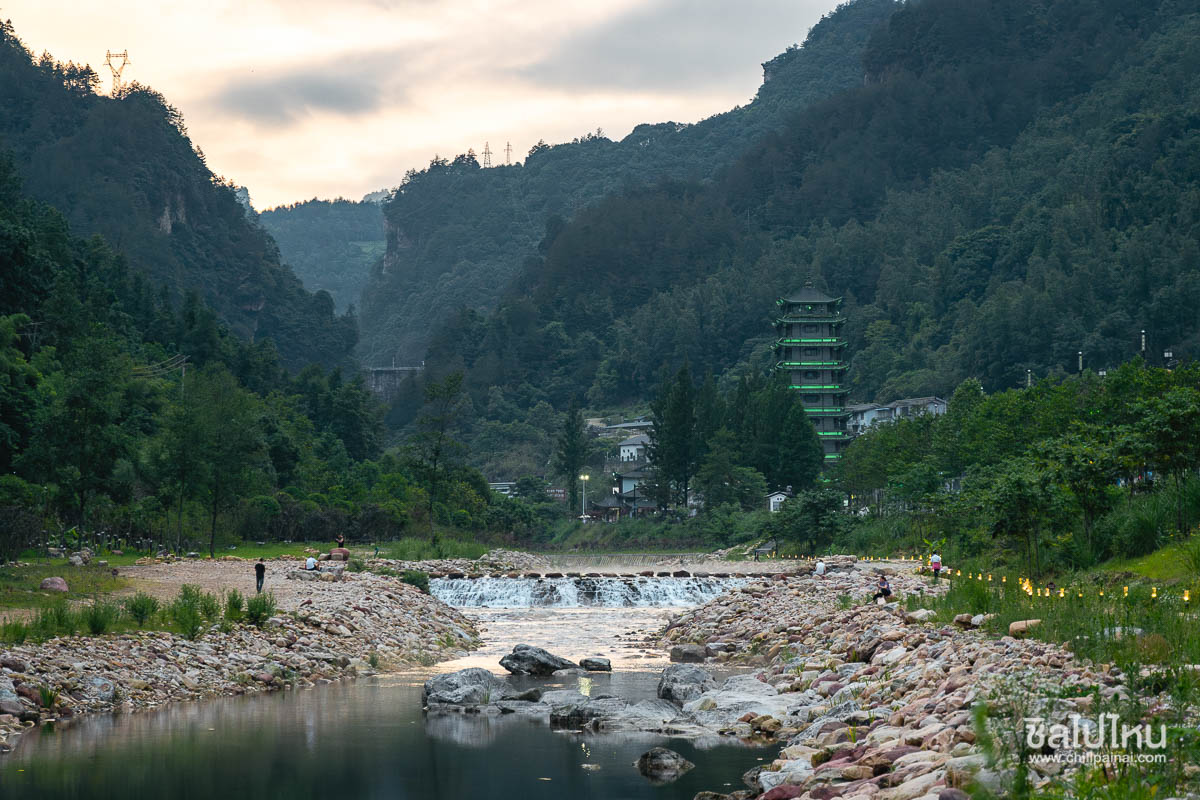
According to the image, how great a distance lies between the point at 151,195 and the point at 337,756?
6237 inches

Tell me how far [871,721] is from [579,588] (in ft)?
96.0

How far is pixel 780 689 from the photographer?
19.4 m

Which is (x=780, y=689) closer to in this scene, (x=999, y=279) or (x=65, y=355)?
(x=65, y=355)

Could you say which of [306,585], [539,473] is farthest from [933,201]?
[306,585]

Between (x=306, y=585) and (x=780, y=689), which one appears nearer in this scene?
(x=780, y=689)

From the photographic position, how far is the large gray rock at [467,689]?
19.3 meters

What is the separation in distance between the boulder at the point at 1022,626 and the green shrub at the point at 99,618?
1458 cm

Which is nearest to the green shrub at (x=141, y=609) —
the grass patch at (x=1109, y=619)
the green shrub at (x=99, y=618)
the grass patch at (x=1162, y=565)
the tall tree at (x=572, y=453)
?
the green shrub at (x=99, y=618)

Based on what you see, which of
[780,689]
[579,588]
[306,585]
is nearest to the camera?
[780,689]

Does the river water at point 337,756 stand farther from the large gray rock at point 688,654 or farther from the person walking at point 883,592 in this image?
the person walking at point 883,592

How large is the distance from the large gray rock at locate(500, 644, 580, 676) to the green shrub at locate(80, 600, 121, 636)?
7.26 metres

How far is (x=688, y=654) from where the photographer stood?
1032 inches

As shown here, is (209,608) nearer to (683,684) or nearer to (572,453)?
(683,684)

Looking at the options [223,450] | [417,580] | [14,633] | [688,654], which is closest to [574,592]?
[417,580]
